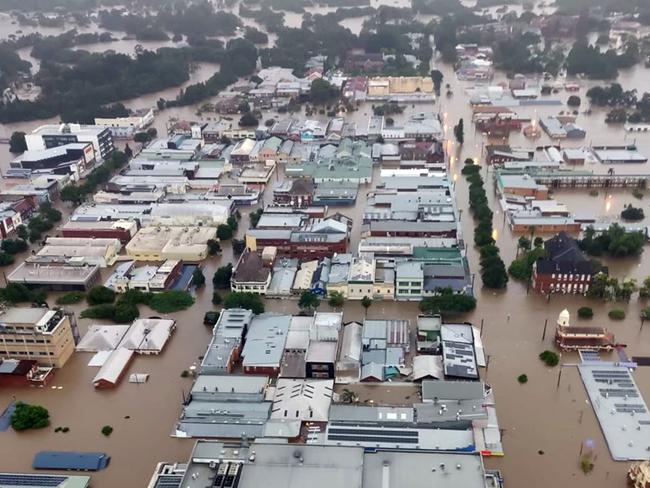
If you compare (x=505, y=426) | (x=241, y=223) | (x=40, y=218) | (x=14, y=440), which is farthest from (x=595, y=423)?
(x=40, y=218)

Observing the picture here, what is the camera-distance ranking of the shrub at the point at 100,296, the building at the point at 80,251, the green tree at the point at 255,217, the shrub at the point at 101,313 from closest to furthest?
1. the shrub at the point at 101,313
2. the shrub at the point at 100,296
3. the building at the point at 80,251
4. the green tree at the point at 255,217

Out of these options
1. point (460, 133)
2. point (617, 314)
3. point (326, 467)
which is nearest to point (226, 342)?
point (326, 467)

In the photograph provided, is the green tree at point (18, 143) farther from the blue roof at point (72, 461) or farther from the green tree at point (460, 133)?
the blue roof at point (72, 461)

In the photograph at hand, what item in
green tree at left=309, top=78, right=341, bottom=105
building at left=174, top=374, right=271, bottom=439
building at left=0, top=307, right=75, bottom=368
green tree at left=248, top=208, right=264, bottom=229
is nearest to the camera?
building at left=174, top=374, right=271, bottom=439

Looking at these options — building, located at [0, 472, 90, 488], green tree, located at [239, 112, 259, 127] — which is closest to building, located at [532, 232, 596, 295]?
building, located at [0, 472, 90, 488]

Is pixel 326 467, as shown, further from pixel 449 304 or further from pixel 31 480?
pixel 449 304

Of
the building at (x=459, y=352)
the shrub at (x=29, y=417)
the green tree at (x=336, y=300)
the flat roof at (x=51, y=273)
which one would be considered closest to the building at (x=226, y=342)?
the green tree at (x=336, y=300)

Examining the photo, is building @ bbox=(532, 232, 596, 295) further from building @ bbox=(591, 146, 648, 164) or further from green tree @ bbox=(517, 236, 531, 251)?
building @ bbox=(591, 146, 648, 164)
